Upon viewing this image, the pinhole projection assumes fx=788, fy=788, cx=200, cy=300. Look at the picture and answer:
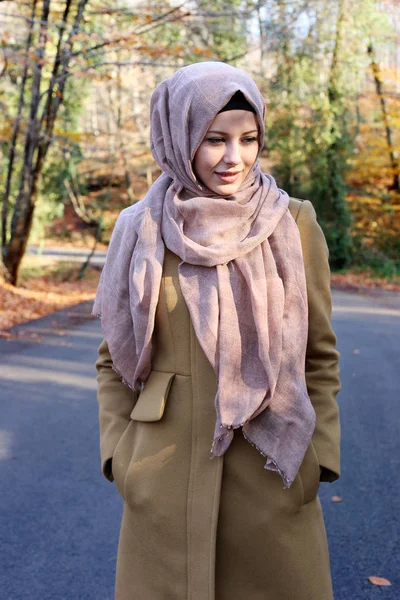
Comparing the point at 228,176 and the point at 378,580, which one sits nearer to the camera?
the point at 228,176

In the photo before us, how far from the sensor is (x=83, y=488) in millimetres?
5121

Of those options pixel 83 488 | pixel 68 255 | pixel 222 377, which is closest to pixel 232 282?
pixel 222 377

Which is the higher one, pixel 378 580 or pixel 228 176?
pixel 228 176

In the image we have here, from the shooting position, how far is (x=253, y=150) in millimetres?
2129

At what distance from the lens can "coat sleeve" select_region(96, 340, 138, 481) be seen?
2252 mm


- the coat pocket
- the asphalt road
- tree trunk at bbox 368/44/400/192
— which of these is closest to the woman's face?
the coat pocket

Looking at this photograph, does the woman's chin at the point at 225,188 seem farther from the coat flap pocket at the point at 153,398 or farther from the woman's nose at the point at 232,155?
the coat flap pocket at the point at 153,398

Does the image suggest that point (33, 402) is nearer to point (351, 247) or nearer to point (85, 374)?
point (85, 374)

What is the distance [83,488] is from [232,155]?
3.55 m

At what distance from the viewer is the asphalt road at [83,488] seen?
156 inches

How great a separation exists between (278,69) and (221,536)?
86.3 ft

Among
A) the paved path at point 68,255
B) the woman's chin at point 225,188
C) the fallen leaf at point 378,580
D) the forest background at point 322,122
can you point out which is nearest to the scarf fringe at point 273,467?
the woman's chin at point 225,188

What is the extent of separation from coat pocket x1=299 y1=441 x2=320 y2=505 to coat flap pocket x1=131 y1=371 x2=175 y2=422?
1.33 feet

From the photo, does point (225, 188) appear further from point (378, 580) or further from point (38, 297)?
point (38, 297)
